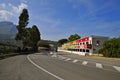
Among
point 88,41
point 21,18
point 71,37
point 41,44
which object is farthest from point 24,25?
point 41,44

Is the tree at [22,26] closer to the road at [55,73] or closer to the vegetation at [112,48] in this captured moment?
the vegetation at [112,48]

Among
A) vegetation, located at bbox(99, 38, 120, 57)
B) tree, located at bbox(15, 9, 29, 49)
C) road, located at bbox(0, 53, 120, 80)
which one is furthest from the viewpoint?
Result: tree, located at bbox(15, 9, 29, 49)

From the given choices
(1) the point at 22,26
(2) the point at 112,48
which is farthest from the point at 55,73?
(1) the point at 22,26

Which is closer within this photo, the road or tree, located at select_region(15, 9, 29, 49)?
the road

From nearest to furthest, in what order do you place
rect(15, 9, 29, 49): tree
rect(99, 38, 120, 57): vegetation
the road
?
the road < rect(99, 38, 120, 57): vegetation < rect(15, 9, 29, 49): tree

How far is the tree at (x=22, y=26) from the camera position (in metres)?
66.8

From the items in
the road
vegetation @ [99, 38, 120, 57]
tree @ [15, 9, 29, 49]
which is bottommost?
the road

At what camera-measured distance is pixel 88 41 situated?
71.9 metres

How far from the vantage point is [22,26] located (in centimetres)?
6856

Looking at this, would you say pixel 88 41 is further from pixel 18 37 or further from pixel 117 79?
pixel 117 79

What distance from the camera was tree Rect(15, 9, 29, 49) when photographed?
219 ft

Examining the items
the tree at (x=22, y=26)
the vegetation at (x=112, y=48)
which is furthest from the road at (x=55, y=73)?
the tree at (x=22, y=26)

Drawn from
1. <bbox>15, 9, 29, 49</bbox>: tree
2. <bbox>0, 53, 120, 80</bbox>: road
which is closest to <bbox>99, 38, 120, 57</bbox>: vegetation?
<bbox>0, 53, 120, 80</bbox>: road

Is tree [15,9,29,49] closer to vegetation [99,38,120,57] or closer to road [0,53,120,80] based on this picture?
vegetation [99,38,120,57]
